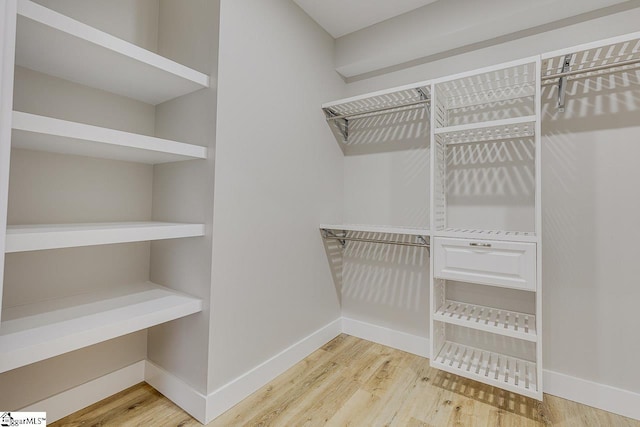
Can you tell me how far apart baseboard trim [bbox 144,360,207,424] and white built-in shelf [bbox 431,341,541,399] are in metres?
1.23

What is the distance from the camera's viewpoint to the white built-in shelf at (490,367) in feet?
4.91

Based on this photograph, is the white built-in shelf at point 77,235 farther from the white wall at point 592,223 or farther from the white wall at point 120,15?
the white wall at point 592,223

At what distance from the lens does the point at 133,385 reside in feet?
5.58

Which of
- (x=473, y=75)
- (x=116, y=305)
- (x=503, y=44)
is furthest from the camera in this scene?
(x=503, y=44)

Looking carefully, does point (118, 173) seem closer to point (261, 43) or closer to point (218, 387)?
point (261, 43)

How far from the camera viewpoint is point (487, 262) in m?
1.54

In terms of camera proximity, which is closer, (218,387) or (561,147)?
(218,387)

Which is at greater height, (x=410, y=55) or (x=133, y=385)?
(x=410, y=55)

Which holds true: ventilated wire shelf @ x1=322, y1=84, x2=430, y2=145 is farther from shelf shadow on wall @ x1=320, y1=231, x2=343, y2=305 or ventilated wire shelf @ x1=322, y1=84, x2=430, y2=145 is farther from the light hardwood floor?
the light hardwood floor

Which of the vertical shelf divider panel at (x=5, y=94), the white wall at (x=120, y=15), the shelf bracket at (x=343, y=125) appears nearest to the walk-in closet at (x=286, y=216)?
the white wall at (x=120, y=15)

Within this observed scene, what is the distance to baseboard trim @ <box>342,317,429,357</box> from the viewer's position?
2125 mm

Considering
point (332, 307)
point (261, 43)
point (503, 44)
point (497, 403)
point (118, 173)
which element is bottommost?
point (497, 403)

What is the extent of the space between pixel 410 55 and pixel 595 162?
1299 millimetres

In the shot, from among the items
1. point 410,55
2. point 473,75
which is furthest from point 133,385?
point 410,55
